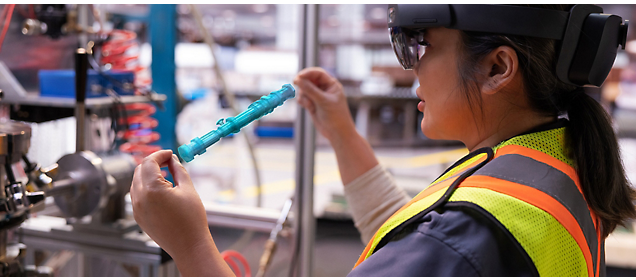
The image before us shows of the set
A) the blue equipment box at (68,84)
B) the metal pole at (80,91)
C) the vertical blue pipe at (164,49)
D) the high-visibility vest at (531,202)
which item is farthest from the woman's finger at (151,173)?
the vertical blue pipe at (164,49)

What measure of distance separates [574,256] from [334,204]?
11.9ft

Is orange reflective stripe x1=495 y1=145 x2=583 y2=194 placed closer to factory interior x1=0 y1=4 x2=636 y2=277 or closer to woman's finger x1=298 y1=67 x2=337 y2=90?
factory interior x1=0 y1=4 x2=636 y2=277

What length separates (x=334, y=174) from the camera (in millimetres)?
6125

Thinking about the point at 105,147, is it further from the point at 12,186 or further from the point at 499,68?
the point at 499,68

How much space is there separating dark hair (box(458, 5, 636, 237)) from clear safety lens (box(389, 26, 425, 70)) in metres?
0.09

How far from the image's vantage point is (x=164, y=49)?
6.86 feet

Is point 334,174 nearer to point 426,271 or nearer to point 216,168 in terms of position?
point 216,168

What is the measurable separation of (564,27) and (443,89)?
198 millimetres

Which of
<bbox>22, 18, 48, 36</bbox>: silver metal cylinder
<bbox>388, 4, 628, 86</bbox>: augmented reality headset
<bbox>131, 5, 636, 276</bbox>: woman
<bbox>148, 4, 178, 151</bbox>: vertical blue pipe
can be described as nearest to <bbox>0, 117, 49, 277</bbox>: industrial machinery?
<bbox>131, 5, 636, 276</bbox>: woman

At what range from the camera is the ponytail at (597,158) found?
75 centimetres

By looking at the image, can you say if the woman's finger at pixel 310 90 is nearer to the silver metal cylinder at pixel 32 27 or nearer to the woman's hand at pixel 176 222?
the woman's hand at pixel 176 222

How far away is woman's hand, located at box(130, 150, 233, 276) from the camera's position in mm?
697

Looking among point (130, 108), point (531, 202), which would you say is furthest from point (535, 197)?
point (130, 108)

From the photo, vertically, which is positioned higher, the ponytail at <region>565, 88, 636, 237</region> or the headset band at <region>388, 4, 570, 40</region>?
the headset band at <region>388, 4, 570, 40</region>
